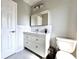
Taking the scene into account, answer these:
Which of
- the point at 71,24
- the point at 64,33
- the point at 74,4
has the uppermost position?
the point at 74,4

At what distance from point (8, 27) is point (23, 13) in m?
1.31

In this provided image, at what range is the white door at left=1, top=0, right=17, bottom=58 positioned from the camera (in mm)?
2287

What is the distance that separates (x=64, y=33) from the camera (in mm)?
A: 2221

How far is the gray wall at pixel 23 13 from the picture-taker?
3.13 m

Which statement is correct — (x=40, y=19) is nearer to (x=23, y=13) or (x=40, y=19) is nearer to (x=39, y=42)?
(x=23, y=13)

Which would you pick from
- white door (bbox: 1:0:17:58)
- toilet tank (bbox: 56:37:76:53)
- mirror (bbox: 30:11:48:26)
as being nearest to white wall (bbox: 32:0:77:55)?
mirror (bbox: 30:11:48:26)

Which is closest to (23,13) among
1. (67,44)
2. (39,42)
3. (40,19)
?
(40,19)

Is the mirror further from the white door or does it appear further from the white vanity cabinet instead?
the white door

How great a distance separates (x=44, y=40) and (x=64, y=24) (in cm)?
90

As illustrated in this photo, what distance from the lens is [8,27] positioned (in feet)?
8.10

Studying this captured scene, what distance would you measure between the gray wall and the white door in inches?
12.5

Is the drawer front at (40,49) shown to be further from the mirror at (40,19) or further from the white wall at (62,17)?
the mirror at (40,19)

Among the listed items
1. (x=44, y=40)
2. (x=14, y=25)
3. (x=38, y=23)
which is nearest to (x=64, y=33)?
(x=44, y=40)

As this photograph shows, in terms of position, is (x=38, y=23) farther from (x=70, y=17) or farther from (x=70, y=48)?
(x=70, y=48)
